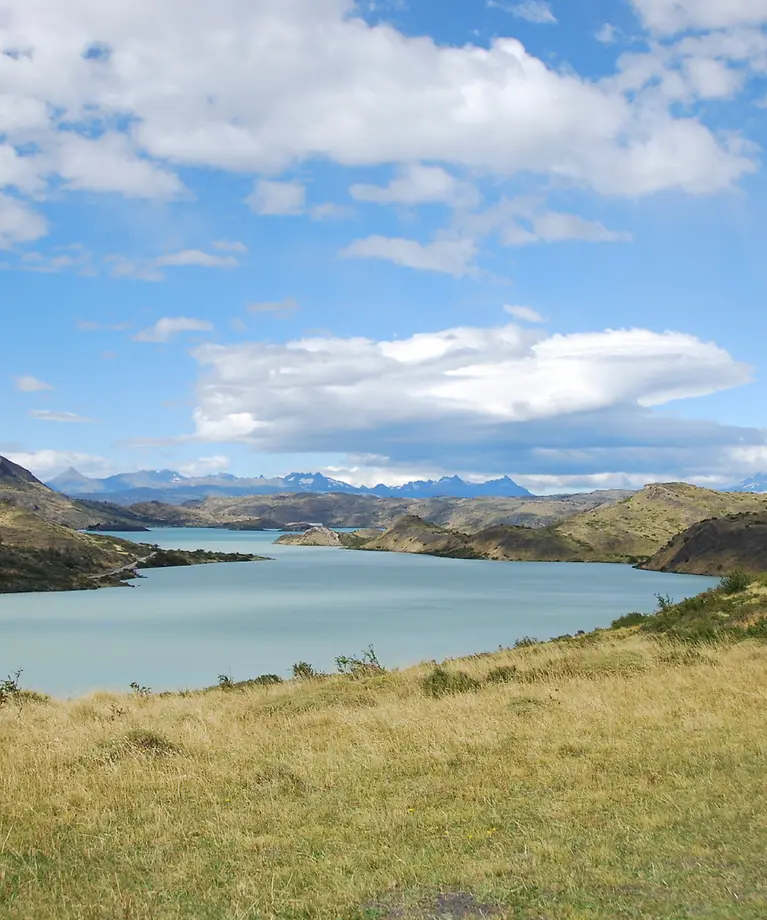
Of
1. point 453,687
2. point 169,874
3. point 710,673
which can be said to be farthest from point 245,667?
point 169,874

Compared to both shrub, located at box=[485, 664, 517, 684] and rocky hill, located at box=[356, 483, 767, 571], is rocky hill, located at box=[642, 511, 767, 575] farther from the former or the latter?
shrub, located at box=[485, 664, 517, 684]

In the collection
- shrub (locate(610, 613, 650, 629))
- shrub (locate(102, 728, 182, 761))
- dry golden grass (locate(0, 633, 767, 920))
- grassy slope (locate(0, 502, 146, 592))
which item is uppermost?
dry golden grass (locate(0, 633, 767, 920))

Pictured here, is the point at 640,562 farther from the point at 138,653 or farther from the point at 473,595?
the point at 138,653

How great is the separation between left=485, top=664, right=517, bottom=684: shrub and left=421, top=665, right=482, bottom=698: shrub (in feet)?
1.94

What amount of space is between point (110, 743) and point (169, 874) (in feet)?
23.5

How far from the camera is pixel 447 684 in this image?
23906 millimetres

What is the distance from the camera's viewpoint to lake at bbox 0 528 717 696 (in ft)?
175

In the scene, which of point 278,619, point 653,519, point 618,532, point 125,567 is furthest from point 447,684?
point 653,519

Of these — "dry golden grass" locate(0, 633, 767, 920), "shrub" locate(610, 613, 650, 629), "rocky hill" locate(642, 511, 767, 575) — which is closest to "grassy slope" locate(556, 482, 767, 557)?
"rocky hill" locate(642, 511, 767, 575)

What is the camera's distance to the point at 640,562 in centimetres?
16062

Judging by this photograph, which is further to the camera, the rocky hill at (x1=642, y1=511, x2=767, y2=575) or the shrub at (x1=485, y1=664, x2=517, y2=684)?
the rocky hill at (x1=642, y1=511, x2=767, y2=575)

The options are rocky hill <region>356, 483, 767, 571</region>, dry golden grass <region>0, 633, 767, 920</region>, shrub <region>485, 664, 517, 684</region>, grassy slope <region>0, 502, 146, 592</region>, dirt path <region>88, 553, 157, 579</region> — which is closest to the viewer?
dry golden grass <region>0, 633, 767, 920</region>

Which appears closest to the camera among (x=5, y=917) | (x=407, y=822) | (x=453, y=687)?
(x=5, y=917)

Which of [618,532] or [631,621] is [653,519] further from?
[631,621]
